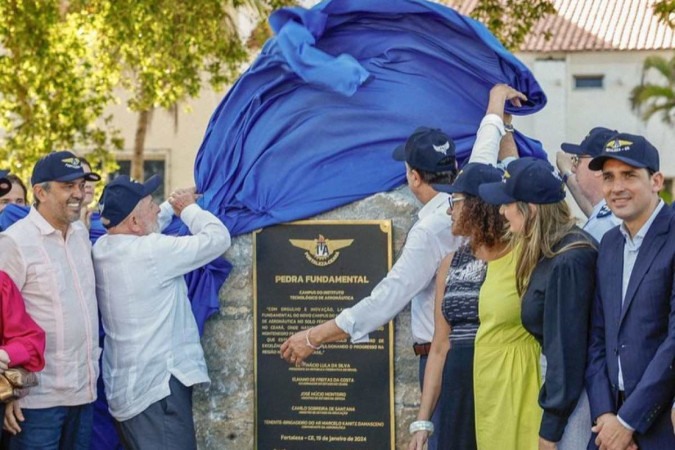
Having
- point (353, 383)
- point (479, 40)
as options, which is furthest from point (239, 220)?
point (479, 40)

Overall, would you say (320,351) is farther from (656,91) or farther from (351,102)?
(656,91)

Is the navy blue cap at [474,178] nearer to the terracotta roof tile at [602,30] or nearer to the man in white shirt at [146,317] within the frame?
the man in white shirt at [146,317]

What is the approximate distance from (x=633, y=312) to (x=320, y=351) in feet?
8.12

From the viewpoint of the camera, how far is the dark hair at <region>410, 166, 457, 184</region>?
5949 mm

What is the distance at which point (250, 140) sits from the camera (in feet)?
23.0

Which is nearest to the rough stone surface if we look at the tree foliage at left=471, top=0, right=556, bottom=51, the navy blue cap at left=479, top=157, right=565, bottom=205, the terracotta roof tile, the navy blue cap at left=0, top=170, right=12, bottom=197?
the navy blue cap at left=0, top=170, right=12, bottom=197

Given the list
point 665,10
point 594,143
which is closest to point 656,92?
point 665,10

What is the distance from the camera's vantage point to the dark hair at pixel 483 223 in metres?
5.22

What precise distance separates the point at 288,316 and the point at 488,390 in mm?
1938

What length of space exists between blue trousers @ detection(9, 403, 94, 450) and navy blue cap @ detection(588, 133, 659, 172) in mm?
2858

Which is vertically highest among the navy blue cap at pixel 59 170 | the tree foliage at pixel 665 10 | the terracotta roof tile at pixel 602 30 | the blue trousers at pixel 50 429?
the terracotta roof tile at pixel 602 30

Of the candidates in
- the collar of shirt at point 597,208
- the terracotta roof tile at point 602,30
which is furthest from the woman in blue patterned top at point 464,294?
the terracotta roof tile at point 602,30

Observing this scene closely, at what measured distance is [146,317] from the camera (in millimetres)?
6059

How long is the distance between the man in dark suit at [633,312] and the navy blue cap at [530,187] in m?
0.18
